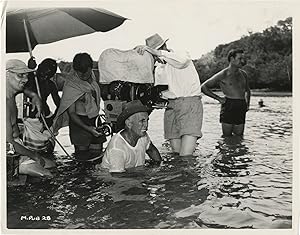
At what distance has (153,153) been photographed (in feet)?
7.85

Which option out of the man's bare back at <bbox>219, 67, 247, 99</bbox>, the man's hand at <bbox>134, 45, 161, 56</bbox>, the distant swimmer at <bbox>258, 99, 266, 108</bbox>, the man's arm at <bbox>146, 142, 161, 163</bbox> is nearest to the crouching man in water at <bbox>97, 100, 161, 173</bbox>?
the man's arm at <bbox>146, 142, 161, 163</bbox>

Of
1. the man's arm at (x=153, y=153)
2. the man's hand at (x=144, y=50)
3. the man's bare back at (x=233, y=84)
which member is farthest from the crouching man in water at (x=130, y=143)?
the man's bare back at (x=233, y=84)

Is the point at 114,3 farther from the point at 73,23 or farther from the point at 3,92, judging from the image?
the point at 3,92

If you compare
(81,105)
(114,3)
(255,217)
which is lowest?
(255,217)

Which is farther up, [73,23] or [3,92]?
[73,23]

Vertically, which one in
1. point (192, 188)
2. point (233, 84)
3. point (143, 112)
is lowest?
point (192, 188)

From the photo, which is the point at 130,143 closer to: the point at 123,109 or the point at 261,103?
the point at 123,109

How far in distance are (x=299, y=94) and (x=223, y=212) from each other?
47cm

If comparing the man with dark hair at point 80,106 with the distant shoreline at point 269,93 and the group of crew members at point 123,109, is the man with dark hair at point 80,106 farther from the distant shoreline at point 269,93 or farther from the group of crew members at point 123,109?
the distant shoreline at point 269,93

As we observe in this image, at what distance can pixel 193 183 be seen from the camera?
2.38 m

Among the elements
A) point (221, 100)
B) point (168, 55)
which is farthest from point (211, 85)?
point (168, 55)

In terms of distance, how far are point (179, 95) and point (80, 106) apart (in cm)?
34

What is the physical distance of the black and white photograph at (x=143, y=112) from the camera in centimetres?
235

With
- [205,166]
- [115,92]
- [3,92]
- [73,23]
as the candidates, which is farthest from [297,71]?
[3,92]
